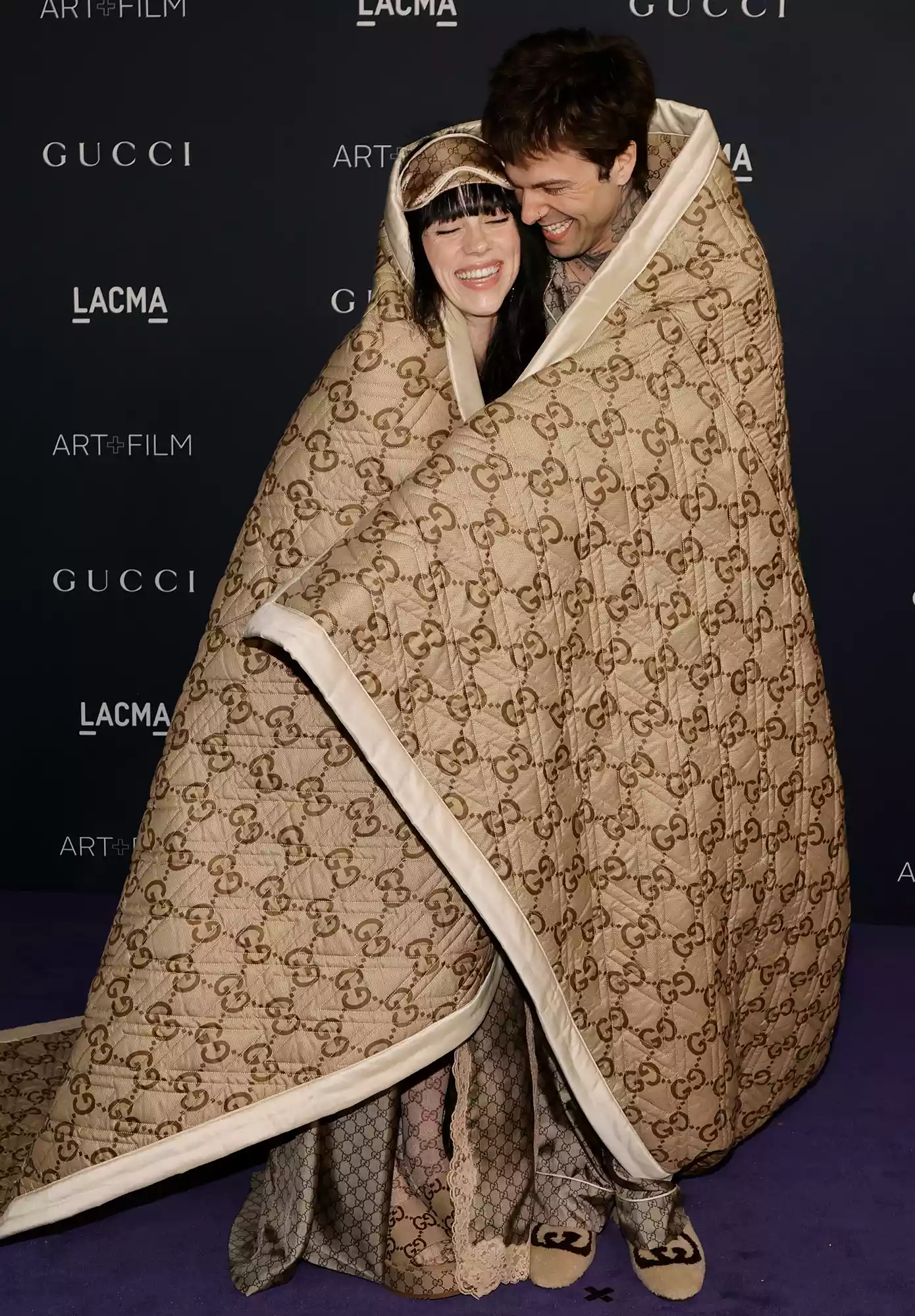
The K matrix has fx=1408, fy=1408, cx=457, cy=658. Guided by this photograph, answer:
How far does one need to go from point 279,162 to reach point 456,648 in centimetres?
190

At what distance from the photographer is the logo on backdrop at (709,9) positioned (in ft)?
10.2

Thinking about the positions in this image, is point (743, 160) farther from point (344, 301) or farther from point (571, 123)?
point (571, 123)

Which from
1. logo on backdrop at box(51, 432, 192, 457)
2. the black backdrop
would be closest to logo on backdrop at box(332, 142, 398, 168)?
the black backdrop

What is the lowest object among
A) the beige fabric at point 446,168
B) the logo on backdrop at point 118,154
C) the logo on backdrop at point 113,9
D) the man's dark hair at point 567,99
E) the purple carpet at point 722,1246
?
the purple carpet at point 722,1246

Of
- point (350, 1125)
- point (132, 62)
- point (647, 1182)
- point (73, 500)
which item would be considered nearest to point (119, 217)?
point (132, 62)

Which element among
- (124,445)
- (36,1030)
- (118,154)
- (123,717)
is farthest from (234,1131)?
(118,154)

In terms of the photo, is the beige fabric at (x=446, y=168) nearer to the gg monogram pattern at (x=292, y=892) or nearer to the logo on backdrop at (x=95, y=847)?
the gg monogram pattern at (x=292, y=892)

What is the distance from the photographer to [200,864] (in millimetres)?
1956

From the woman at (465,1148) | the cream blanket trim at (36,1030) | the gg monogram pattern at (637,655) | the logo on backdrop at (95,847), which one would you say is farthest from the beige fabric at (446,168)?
the logo on backdrop at (95,847)

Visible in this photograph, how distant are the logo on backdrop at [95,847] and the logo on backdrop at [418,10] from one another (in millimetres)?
2122

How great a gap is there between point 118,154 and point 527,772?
2.18 metres

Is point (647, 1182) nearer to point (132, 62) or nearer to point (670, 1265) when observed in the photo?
point (670, 1265)

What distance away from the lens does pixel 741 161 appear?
10.5 ft

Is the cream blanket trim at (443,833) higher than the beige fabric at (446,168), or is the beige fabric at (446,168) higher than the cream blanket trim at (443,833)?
the beige fabric at (446,168)
